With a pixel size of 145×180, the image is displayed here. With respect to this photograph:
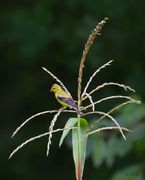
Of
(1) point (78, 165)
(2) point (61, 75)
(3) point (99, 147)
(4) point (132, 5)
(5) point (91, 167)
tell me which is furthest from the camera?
(2) point (61, 75)

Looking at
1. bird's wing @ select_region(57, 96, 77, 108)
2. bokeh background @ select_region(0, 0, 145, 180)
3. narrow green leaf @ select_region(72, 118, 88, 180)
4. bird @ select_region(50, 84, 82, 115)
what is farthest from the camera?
bokeh background @ select_region(0, 0, 145, 180)

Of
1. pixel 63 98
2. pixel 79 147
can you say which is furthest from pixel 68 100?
pixel 79 147

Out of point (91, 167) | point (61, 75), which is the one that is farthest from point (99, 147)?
point (61, 75)

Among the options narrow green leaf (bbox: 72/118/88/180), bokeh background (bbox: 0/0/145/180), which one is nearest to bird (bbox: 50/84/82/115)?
narrow green leaf (bbox: 72/118/88/180)

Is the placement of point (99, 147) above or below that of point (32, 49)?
below

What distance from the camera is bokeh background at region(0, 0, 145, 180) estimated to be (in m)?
7.31

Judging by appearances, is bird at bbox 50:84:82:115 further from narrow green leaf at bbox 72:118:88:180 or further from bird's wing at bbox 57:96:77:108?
narrow green leaf at bbox 72:118:88:180

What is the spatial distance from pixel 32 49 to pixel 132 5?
1.12 m

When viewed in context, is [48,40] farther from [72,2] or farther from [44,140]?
[44,140]

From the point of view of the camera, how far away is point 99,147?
518 cm

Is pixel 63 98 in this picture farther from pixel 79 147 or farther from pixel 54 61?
pixel 54 61

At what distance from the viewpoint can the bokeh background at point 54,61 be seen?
731cm

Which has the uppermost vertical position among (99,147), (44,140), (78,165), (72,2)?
(72,2)

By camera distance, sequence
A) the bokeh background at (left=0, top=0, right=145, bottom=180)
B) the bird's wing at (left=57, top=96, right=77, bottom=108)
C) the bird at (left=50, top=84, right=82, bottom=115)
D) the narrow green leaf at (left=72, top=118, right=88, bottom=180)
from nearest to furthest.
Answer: the narrow green leaf at (left=72, top=118, right=88, bottom=180)
the bird's wing at (left=57, top=96, right=77, bottom=108)
the bird at (left=50, top=84, right=82, bottom=115)
the bokeh background at (left=0, top=0, right=145, bottom=180)
